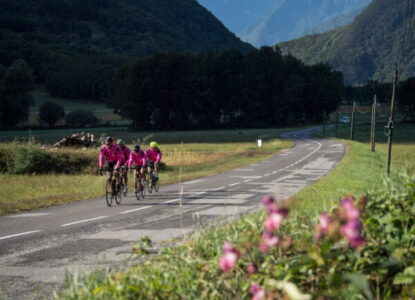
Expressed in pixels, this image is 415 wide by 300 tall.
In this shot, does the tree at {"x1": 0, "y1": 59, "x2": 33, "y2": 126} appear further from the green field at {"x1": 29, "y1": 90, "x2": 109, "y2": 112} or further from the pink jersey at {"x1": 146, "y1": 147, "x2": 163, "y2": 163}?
the pink jersey at {"x1": 146, "y1": 147, "x2": 163, "y2": 163}

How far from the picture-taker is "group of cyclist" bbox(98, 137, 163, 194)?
17469mm

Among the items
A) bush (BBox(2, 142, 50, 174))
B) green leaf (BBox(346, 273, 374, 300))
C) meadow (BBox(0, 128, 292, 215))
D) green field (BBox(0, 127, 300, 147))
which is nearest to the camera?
green leaf (BBox(346, 273, 374, 300))

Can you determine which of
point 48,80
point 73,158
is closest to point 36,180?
point 73,158

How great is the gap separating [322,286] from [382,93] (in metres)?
193

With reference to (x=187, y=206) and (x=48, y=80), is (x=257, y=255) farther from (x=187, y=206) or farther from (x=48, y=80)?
(x=48, y=80)

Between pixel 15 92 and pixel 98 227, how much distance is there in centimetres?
8362

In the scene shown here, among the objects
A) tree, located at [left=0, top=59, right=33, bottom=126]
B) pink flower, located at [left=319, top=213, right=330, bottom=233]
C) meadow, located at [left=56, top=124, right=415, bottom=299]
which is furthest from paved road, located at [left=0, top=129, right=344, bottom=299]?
tree, located at [left=0, top=59, right=33, bottom=126]

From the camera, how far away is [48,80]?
6334 inches

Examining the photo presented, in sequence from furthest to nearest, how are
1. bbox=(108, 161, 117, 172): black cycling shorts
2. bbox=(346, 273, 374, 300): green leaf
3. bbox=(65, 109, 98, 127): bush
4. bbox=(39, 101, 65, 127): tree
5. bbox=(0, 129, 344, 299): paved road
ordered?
1. bbox=(65, 109, 98, 127): bush
2. bbox=(39, 101, 65, 127): tree
3. bbox=(108, 161, 117, 172): black cycling shorts
4. bbox=(0, 129, 344, 299): paved road
5. bbox=(346, 273, 374, 300): green leaf

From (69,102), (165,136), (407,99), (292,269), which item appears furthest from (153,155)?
(69,102)

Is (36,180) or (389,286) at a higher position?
(389,286)

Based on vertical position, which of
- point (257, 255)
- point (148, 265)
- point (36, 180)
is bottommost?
point (36, 180)

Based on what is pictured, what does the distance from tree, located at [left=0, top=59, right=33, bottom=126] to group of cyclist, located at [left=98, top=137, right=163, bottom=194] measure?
75.0 metres

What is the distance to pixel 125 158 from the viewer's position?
17844mm
